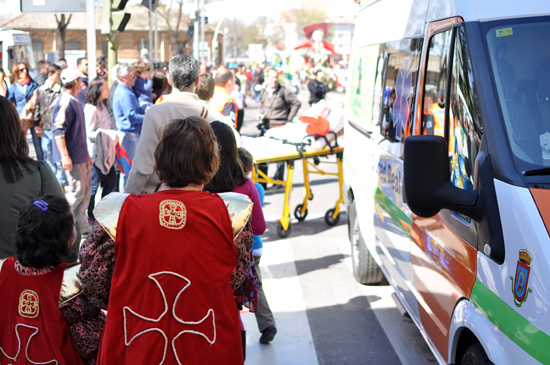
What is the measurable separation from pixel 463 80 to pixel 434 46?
30.5 inches

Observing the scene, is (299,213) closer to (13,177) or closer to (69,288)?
(13,177)

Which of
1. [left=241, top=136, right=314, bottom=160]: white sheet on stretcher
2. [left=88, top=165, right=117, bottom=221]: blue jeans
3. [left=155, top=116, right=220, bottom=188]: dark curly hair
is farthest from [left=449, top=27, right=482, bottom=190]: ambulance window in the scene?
[left=88, top=165, right=117, bottom=221]: blue jeans

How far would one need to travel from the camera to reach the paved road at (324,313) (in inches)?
226

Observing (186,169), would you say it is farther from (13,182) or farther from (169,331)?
(13,182)

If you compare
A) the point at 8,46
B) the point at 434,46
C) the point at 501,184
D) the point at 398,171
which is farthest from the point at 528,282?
the point at 8,46

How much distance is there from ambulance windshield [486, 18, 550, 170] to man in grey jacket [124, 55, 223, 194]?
6.85ft

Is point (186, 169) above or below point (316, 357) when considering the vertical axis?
above

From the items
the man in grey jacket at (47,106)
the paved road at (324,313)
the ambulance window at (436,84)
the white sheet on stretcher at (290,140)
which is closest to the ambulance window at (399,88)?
the ambulance window at (436,84)

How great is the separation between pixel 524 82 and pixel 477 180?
0.55m

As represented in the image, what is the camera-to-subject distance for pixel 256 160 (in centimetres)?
927

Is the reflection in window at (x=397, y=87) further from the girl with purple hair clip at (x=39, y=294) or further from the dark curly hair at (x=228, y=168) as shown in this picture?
the girl with purple hair clip at (x=39, y=294)

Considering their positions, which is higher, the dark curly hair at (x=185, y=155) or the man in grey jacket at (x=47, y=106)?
the dark curly hair at (x=185, y=155)

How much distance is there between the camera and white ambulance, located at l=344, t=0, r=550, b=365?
3.00 m

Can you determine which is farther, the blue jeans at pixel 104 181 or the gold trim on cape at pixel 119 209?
the blue jeans at pixel 104 181
